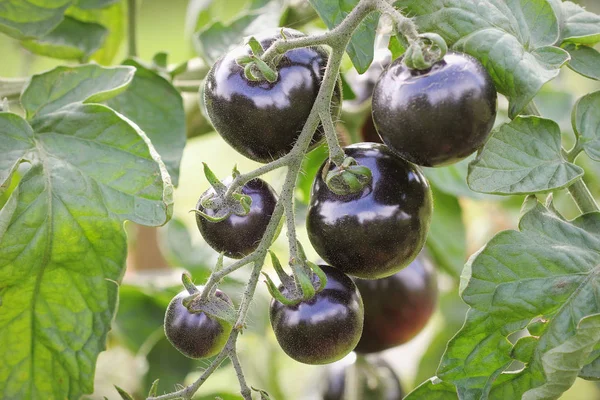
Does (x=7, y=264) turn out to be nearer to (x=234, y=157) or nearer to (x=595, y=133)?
(x=595, y=133)

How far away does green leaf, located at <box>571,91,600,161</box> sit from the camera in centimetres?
66

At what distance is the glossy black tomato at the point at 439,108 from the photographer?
526 millimetres

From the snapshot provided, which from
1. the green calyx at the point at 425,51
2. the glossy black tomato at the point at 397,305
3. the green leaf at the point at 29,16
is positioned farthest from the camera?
the glossy black tomato at the point at 397,305

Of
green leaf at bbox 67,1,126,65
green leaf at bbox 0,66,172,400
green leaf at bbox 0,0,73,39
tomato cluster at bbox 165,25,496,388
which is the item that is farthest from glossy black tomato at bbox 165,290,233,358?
green leaf at bbox 67,1,126,65

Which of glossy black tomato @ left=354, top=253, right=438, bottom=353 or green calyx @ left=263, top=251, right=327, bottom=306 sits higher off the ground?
green calyx @ left=263, top=251, right=327, bottom=306

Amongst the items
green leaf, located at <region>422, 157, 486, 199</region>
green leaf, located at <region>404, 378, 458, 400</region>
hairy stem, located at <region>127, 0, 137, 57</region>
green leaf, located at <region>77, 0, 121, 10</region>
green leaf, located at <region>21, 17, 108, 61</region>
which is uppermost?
green leaf, located at <region>77, 0, 121, 10</region>

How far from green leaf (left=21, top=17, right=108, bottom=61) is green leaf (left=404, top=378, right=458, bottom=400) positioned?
0.66 m

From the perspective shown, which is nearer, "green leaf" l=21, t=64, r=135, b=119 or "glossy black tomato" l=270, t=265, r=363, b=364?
"glossy black tomato" l=270, t=265, r=363, b=364

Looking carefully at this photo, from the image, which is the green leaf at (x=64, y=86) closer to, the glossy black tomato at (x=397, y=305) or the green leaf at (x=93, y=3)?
the green leaf at (x=93, y=3)

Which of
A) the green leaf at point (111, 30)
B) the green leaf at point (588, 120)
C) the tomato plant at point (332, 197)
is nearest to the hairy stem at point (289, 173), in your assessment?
the tomato plant at point (332, 197)

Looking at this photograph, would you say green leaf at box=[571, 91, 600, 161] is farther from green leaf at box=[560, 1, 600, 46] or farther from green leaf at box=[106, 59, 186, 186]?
green leaf at box=[106, 59, 186, 186]

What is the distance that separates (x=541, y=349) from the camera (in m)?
0.58

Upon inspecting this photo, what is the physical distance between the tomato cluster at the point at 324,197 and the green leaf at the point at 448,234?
518 mm

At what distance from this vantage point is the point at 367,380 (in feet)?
3.81
